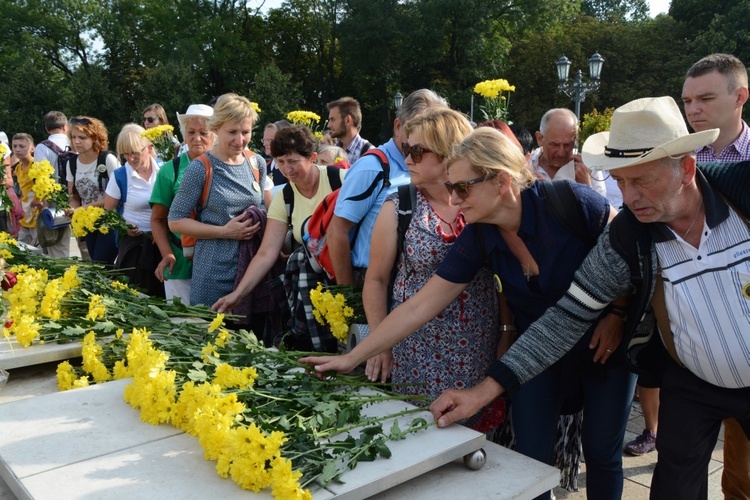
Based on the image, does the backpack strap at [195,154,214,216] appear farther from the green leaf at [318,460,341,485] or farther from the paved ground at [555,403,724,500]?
the green leaf at [318,460,341,485]

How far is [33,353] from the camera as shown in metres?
2.59

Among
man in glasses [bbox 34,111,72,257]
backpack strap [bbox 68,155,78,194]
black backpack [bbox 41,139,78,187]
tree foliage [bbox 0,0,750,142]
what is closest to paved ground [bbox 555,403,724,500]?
backpack strap [bbox 68,155,78,194]

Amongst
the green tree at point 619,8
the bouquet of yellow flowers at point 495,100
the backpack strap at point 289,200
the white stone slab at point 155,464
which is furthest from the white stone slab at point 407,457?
the green tree at point 619,8

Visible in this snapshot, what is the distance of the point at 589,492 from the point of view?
2.47 m

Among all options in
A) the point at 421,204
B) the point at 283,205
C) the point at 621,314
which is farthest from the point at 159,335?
the point at 621,314

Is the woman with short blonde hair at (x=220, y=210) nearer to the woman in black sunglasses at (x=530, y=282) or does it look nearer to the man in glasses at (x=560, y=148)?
the woman in black sunglasses at (x=530, y=282)

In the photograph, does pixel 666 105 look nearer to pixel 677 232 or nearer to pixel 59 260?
pixel 677 232

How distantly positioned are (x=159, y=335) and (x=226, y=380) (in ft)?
2.70

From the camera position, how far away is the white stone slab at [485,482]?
169cm

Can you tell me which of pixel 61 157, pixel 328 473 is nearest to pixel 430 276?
Answer: pixel 328 473

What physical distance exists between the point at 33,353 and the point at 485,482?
72.5 inches

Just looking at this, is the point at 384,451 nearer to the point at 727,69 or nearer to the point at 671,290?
the point at 671,290

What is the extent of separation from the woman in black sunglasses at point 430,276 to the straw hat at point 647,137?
675 millimetres

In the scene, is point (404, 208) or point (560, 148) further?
point (560, 148)
